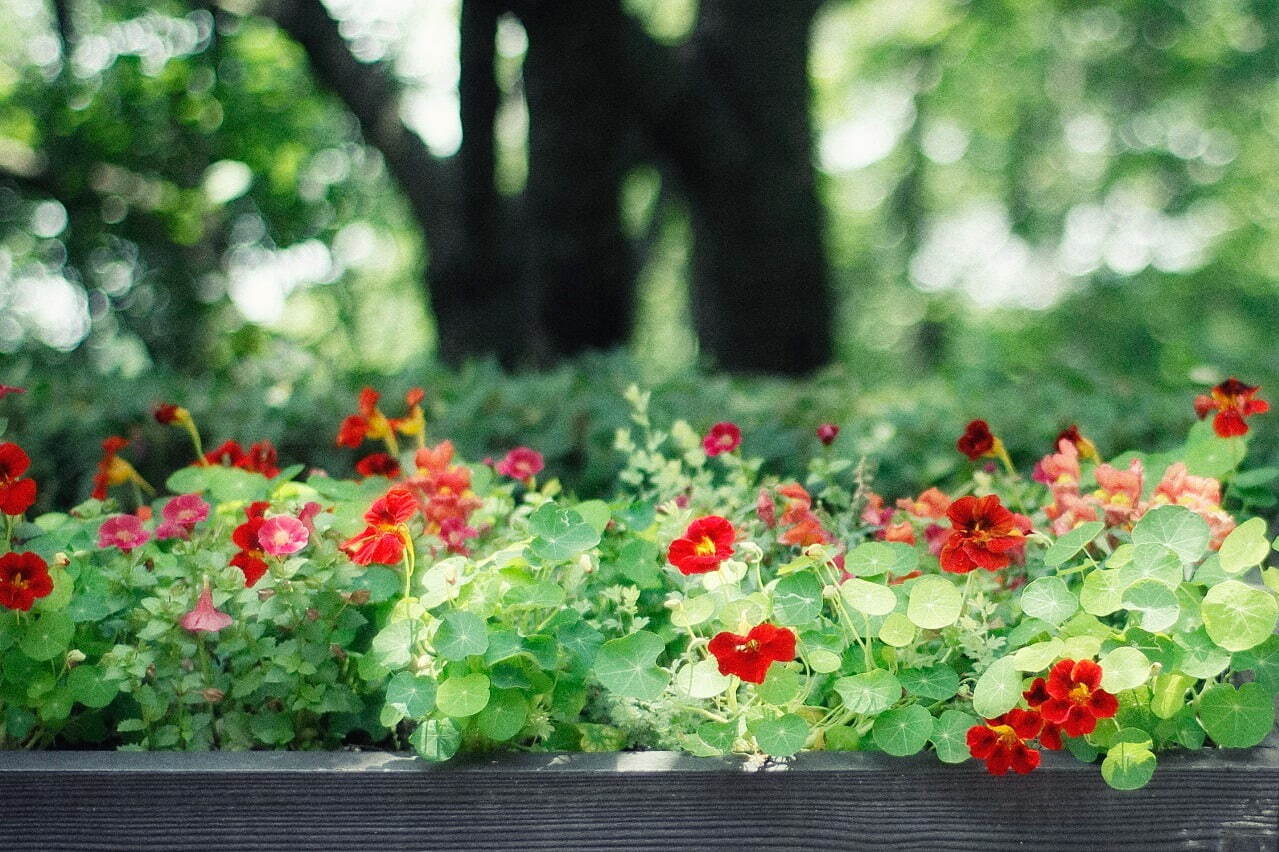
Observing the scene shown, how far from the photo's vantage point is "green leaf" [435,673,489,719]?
131 centimetres

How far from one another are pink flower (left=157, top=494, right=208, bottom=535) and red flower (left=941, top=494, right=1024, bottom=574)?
1.15 metres

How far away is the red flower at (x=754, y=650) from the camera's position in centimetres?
130

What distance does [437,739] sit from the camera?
134 centimetres

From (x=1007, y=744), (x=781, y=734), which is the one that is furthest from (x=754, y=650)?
(x=1007, y=744)

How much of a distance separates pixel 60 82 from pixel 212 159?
1.09 meters

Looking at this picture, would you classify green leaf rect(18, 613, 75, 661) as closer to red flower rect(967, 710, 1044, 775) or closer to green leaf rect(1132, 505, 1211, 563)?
red flower rect(967, 710, 1044, 775)

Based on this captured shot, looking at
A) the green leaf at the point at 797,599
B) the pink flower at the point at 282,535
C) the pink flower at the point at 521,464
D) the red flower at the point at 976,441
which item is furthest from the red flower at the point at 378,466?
the red flower at the point at 976,441

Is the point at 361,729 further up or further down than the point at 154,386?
further down

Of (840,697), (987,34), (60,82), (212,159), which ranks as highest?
(987,34)

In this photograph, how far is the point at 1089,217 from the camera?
1802 centimetres

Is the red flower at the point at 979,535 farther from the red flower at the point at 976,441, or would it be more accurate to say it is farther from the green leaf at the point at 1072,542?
the red flower at the point at 976,441

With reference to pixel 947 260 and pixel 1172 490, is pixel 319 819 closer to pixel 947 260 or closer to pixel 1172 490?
pixel 1172 490

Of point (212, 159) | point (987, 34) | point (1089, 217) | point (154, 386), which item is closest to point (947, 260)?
point (1089, 217)

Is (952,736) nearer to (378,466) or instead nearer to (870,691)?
(870,691)
